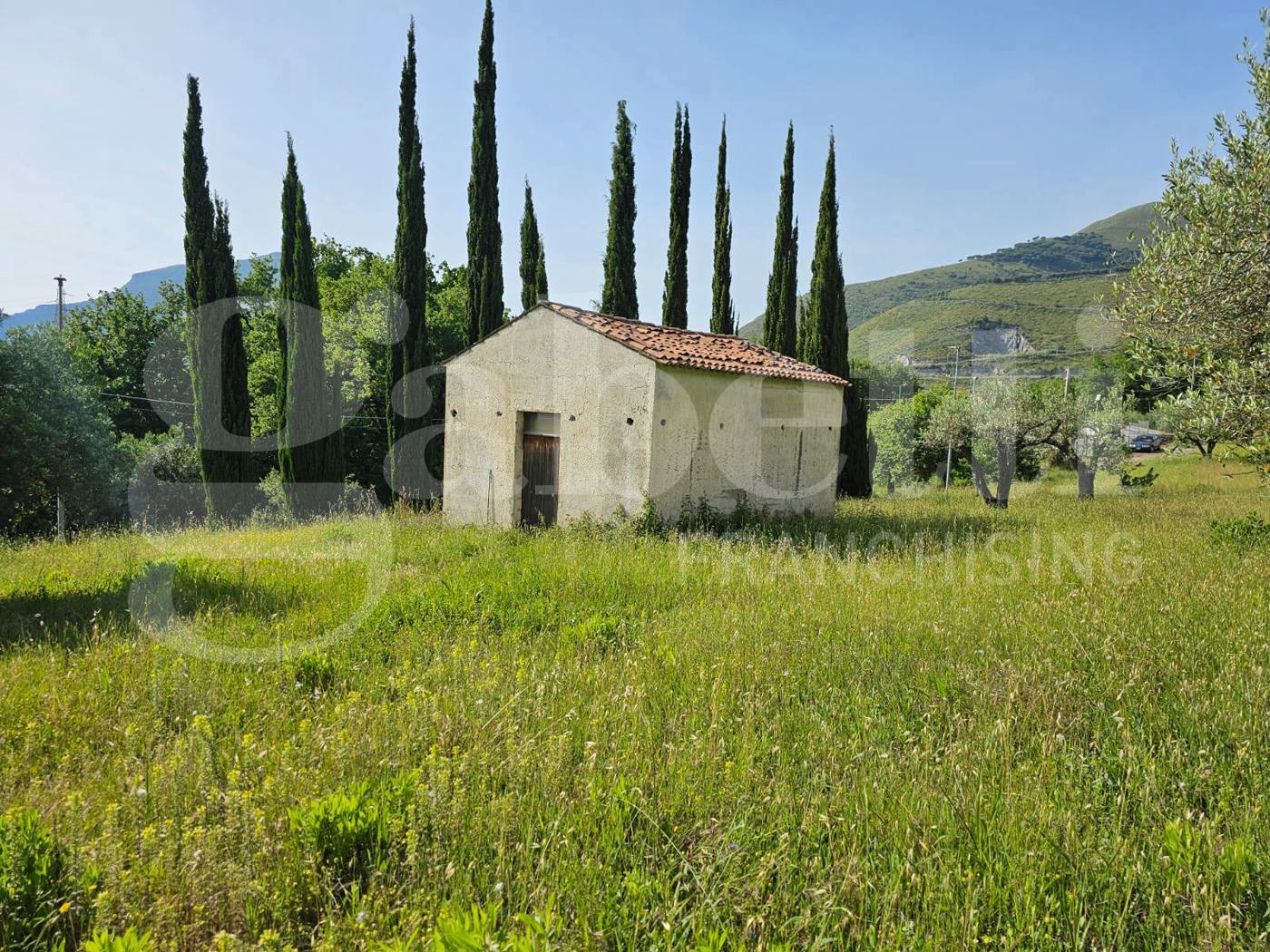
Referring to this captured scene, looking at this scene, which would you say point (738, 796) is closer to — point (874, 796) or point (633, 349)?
point (874, 796)

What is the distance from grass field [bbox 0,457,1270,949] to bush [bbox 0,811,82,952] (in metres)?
0.04

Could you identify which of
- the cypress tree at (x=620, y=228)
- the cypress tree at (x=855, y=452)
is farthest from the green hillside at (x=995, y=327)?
the cypress tree at (x=620, y=228)

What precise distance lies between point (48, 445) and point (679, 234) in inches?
761

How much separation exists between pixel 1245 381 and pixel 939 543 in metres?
4.62

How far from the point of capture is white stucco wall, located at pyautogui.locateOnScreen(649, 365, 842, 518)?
43.2 feet

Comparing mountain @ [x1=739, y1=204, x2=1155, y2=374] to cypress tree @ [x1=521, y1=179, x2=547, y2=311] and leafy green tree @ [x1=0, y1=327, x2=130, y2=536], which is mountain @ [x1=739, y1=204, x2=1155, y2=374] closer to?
cypress tree @ [x1=521, y1=179, x2=547, y2=311]

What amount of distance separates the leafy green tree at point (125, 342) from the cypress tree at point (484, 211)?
66.0ft

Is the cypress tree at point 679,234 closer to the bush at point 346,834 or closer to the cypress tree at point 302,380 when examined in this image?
the cypress tree at point 302,380

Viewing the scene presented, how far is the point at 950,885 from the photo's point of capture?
9.16 ft

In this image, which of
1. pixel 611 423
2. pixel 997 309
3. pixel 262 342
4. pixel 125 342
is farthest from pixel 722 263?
pixel 997 309

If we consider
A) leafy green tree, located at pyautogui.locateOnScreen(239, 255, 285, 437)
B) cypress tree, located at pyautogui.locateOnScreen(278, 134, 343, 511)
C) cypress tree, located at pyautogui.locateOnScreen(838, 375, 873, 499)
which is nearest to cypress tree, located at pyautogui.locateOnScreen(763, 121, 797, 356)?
cypress tree, located at pyautogui.locateOnScreen(838, 375, 873, 499)

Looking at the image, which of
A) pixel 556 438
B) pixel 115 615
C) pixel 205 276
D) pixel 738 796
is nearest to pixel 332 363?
pixel 205 276

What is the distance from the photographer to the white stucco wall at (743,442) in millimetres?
13180

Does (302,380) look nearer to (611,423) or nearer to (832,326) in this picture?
(611,423)
